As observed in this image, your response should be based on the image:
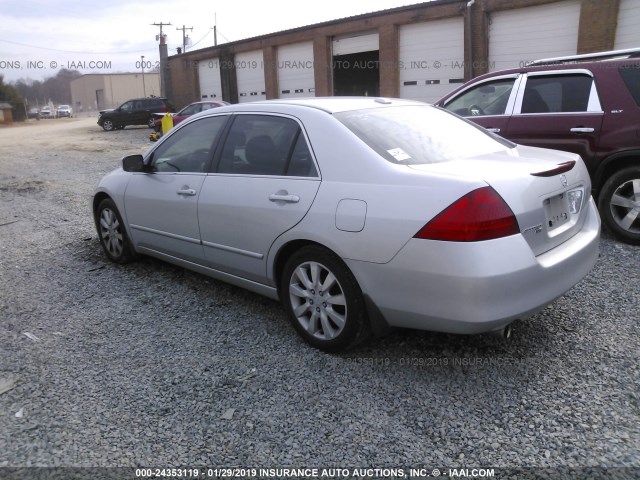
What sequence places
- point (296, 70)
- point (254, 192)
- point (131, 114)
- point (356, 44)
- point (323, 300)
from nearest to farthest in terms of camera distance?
point (323, 300) < point (254, 192) < point (356, 44) < point (296, 70) < point (131, 114)

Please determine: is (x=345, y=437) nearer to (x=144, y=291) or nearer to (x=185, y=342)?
(x=185, y=342)

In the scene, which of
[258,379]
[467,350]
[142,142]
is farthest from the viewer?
[142,142]

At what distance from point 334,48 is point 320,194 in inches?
963

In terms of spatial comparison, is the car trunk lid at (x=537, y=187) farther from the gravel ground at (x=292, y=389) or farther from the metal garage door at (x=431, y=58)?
the metal garage door at (x=431, y=58)

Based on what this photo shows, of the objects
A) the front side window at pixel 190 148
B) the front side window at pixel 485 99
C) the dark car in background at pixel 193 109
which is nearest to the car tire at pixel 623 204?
the front side window at pixel 485 99

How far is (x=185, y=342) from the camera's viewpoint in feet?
12.0

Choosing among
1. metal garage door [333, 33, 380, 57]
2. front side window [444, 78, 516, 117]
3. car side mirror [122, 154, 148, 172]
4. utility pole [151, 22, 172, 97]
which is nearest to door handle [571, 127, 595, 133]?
front side window [444, 78, 516, 117]

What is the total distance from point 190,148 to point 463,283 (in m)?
2.68

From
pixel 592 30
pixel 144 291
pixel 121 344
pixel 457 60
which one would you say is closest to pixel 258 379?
pixel 121 344

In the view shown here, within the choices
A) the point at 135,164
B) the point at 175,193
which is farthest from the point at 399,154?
the point at 135,164

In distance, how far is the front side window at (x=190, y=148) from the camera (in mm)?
4215

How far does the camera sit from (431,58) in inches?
855

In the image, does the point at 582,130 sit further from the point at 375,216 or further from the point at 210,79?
the point at 210,79

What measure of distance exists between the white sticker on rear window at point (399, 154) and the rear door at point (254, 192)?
48 centimetres
